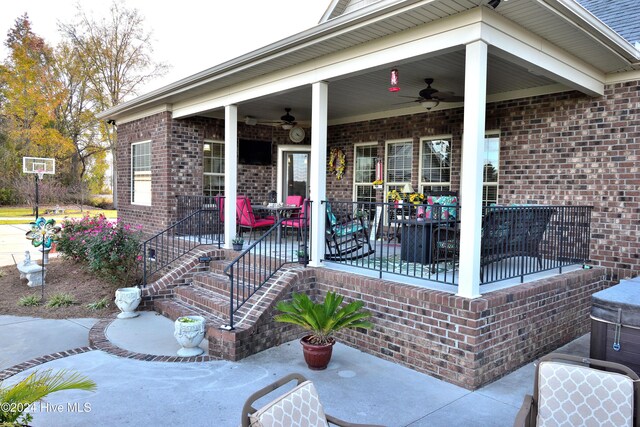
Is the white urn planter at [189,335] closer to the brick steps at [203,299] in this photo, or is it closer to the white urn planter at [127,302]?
the brick steps at [203,299]

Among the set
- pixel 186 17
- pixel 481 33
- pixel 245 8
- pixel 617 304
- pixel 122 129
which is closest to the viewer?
pixel 617 304

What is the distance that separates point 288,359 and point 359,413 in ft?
4.22

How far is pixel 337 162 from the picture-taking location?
388 inches

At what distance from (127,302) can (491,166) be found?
19.1 ft

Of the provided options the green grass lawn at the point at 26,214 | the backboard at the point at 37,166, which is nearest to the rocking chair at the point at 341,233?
the backboard at the point at 37,166

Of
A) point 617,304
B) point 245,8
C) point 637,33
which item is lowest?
point 617,304

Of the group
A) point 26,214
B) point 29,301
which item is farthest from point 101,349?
point 26,214

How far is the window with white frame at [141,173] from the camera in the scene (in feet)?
32.4

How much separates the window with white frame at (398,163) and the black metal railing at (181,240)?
136 inches

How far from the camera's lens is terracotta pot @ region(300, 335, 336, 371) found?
422 cm

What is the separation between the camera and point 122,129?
11023mm

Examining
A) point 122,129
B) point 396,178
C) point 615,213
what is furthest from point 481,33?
point 122,129

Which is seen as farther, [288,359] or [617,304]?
[288,359]

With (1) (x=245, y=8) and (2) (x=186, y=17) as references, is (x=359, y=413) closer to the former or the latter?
(1) (x=245, y=8)
